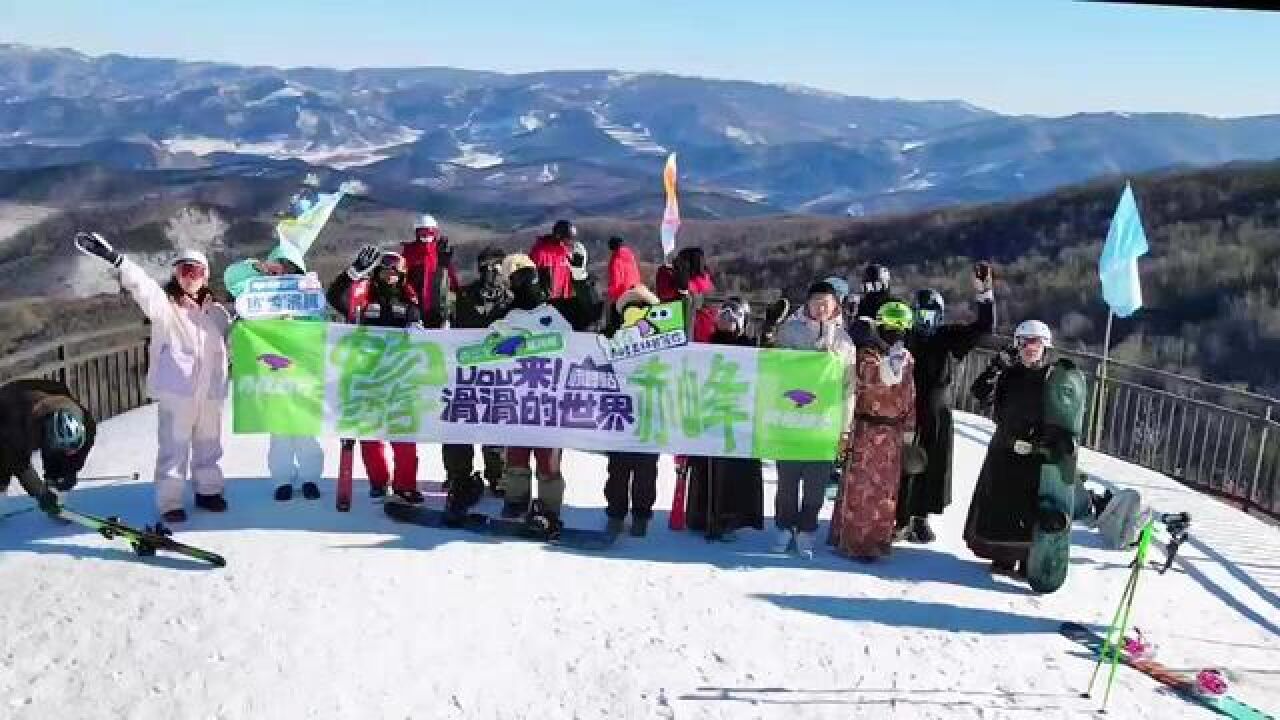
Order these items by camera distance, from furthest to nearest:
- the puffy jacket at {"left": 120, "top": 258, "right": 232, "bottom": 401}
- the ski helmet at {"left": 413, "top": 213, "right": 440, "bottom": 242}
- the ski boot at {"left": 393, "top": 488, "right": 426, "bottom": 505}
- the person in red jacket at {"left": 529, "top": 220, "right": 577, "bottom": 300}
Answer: the person in red jacket at {"left": 529, "top": 220, "right": 577, "bottom": 300}, the ski helmet at {"left": 413, "top": 213, "right": 440, "bottom": 242}, the ski boot at {"left": 393, "top": 488, "right": 426, "bottom": 505}, the puffy jacket at {"left": 120, "top": 258, "right": 232, "bottom": 401}

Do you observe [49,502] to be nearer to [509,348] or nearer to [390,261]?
[390,261]

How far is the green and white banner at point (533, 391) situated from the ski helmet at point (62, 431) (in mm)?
1045

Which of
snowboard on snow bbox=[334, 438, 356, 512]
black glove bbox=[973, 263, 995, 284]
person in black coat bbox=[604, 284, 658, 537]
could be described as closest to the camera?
black glove bbox=[973, 263, 995, 284]

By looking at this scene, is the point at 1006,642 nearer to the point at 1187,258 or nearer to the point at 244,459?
the point at 244,459

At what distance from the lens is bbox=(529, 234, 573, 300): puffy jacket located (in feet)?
31.3

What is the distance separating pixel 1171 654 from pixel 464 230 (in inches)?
4946

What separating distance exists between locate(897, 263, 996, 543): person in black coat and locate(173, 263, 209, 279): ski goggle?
4999mm

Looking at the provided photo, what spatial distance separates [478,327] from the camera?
25.3ft

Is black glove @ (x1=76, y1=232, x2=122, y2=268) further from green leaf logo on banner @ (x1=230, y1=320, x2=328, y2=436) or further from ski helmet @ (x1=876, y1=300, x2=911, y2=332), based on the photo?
ski helmet @ (x1=876, y1=300, x2=911, y2=332)

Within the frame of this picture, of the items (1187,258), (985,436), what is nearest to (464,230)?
(1187,258)

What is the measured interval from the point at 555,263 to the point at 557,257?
0.06m

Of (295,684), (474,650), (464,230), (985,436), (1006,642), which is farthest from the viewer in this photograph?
(464,230)

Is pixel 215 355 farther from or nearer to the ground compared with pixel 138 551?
farther from the ground

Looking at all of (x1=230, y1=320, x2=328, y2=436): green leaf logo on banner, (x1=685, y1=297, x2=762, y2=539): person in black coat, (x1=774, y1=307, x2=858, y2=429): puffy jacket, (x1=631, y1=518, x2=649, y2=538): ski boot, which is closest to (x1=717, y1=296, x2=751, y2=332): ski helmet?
(x1=685, y1=297, x2=762, y2=539): person in black coat
